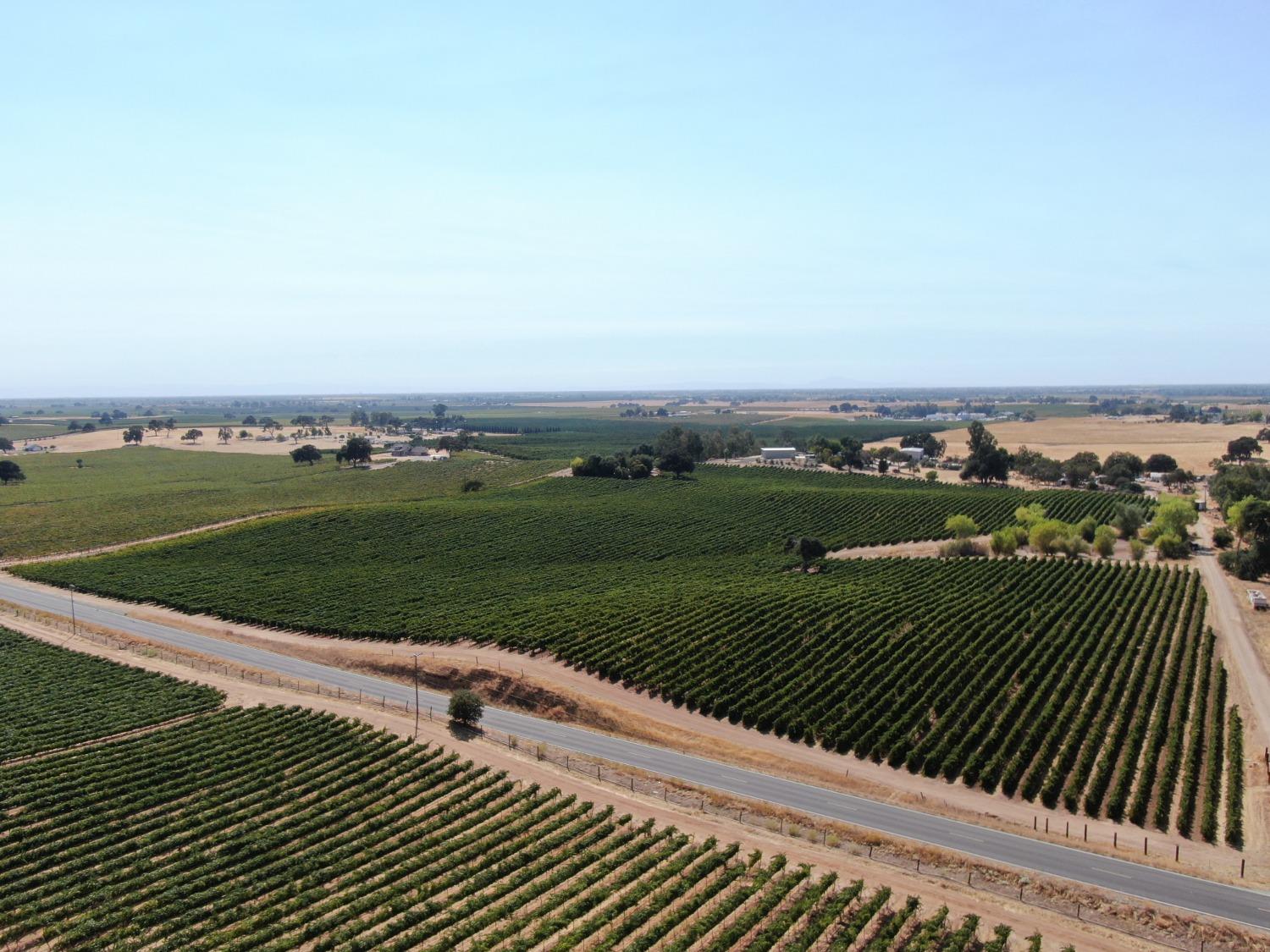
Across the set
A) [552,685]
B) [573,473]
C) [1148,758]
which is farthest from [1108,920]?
[573,473]

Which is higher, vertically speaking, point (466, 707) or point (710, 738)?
point (466, 707)

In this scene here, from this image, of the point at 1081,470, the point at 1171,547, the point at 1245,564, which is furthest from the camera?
the point at 1081,470

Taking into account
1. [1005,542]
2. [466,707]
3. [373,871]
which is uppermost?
[1005,542]

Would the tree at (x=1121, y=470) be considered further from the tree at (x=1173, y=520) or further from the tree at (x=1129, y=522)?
the tree at (x=1173, y=520)

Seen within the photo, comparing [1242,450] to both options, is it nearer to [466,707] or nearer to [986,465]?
[986,465]

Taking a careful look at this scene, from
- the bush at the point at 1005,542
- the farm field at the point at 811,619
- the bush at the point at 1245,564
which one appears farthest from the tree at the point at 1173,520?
the bush at the point at 1005,542

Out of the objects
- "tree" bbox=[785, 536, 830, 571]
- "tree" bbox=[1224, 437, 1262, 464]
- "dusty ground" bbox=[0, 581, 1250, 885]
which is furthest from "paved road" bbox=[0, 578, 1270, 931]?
"tree" bbox=[1224, 437, 1262, 464]

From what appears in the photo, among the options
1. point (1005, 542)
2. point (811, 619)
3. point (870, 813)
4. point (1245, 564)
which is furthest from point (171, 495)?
point (1245, 564)
